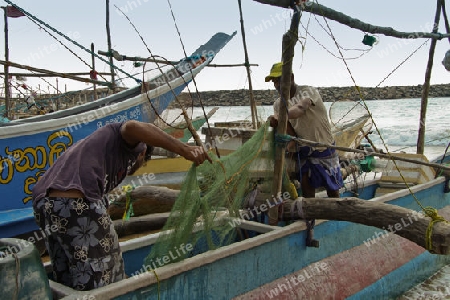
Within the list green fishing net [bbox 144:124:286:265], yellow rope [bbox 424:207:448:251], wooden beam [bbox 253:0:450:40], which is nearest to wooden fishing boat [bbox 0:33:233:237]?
green fishing net [bbox 144:124:286:265]

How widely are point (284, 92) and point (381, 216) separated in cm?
127

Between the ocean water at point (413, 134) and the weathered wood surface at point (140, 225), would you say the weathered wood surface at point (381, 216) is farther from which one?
the weathered wood surface at point (140, 225)

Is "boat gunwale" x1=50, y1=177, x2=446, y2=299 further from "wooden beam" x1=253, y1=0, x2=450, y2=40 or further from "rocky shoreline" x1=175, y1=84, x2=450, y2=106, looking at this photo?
"rocky shoreline" x1=175, y1=84, x2=450, y2=106

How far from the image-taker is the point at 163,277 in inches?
101

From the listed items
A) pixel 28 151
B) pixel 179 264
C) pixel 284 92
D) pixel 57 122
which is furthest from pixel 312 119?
pixel 28 151

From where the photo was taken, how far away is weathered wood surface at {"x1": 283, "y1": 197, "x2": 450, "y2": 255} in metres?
2.89

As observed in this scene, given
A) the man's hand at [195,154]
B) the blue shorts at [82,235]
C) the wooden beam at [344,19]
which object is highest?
the wooden beam at [344,19]

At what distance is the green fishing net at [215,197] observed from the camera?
10.1 ft

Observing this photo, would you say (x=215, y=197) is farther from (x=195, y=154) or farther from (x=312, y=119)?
(x=312, y=119)

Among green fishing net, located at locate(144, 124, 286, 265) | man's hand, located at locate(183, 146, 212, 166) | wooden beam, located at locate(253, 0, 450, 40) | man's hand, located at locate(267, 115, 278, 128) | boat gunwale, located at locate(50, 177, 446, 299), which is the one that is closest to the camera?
boat gunwale, located at locate(50, 177, 446, 299)

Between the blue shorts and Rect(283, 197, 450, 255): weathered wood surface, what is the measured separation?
1.80 m

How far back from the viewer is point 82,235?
2.36 m

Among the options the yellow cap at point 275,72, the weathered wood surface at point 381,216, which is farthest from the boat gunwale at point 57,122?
the weathered wood surface at point 381,216

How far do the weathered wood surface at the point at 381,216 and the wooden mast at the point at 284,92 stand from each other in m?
0.22
